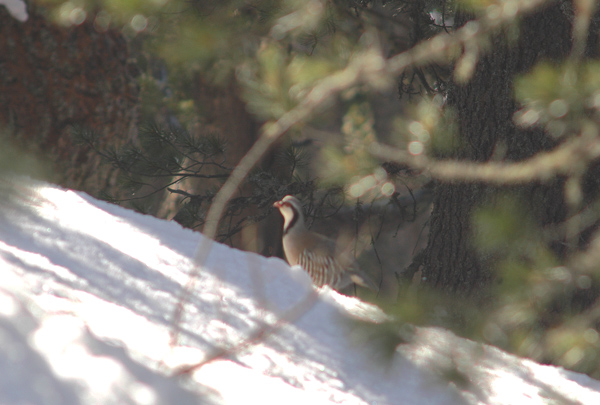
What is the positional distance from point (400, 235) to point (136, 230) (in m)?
10.6

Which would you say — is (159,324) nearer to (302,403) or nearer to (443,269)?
(302,403)

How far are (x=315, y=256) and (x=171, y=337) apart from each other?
10.1 feet

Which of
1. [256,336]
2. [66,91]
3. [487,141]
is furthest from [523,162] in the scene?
[66,91]

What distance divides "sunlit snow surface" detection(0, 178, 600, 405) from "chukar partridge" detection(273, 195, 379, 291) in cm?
173

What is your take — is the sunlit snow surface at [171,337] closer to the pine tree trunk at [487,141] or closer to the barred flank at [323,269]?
the pine tree trunk at [487,141]

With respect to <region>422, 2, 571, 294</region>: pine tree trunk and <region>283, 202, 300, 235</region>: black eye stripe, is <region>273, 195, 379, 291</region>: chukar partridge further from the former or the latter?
<region>422, 2, 571, 294</region>: pine tree trunk

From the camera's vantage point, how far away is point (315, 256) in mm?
4473

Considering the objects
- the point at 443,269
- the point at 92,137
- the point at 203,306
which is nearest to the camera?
the point at 203,306

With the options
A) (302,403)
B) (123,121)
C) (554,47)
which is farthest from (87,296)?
(123,121)

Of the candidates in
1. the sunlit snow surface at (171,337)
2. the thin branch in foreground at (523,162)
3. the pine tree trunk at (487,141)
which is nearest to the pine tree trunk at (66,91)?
the sunlit snow surface at (171,337)

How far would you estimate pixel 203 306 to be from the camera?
194cm

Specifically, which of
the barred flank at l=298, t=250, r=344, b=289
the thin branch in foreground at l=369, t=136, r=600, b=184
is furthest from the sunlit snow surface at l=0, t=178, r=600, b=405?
the barred flank at l=298, t=250, r=344, b=289

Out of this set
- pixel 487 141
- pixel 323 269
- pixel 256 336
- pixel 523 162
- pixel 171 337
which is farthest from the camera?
pixel 323 269

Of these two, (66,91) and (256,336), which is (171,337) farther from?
(66,91)
